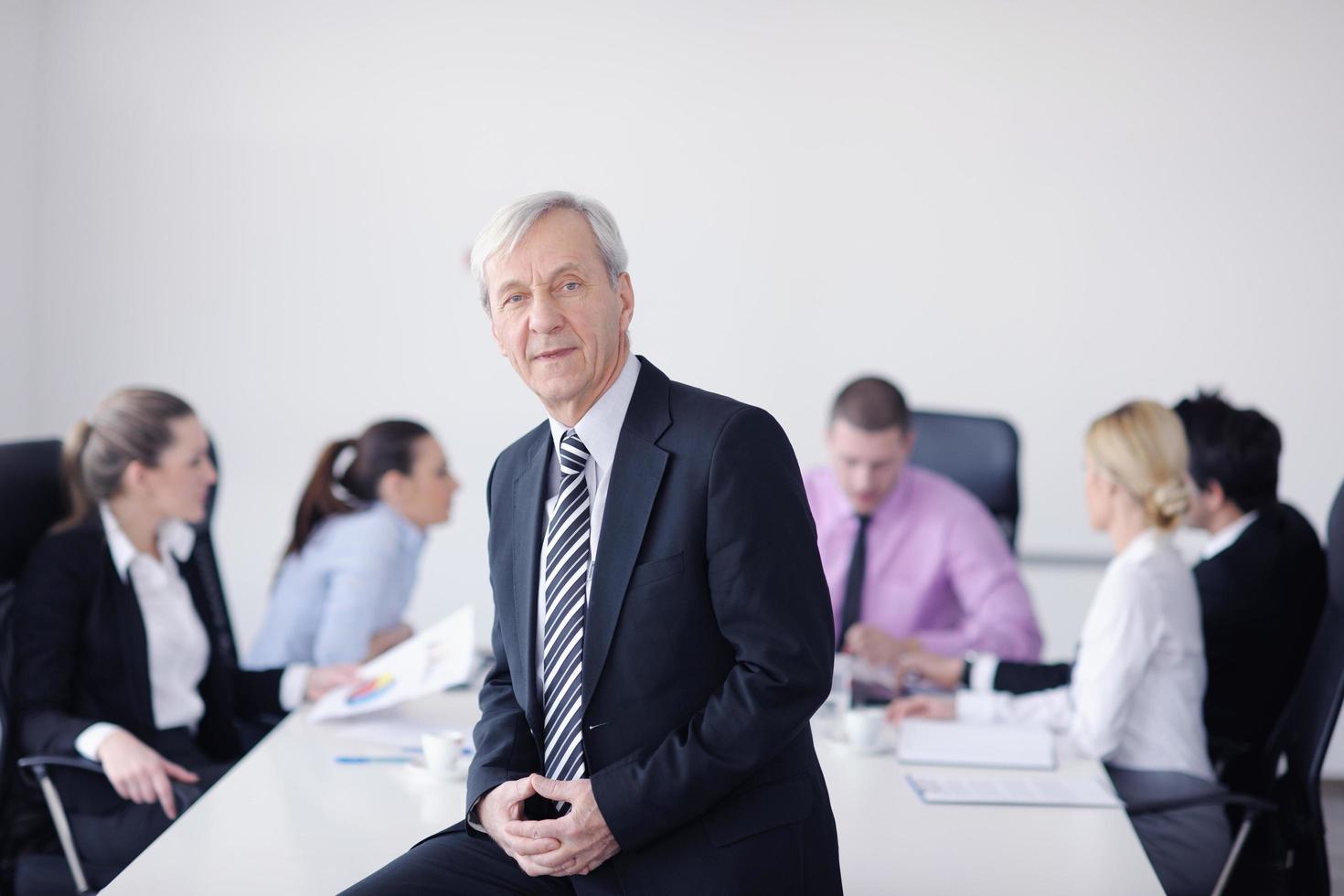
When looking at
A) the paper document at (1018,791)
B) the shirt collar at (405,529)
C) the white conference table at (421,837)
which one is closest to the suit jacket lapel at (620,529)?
the white conference table at (421,837)

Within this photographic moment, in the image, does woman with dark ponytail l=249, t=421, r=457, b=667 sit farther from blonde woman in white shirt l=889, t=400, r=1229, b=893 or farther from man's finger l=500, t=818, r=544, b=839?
man's finger l=500, t=818, r=544, b=839

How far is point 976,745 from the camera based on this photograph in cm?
254

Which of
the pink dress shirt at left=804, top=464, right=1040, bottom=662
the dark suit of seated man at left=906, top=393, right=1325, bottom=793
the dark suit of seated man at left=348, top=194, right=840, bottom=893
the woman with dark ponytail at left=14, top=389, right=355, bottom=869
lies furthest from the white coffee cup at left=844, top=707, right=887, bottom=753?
the pink dress shirt at left=804, top=464, right=1040, bottom=662

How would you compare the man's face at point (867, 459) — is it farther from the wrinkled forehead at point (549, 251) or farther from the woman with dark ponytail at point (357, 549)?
the wrinkled forehead at point (549, 251)

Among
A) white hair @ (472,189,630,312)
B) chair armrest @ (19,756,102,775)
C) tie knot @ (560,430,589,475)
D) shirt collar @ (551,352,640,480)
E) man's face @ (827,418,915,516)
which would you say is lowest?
chair armrest @ (19,756,102,775)

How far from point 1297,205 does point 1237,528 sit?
2069mm

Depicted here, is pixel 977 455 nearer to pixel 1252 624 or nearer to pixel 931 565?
pixel 931 565

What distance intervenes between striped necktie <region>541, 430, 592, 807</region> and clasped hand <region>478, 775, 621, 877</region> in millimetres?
52

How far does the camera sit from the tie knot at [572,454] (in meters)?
1.70

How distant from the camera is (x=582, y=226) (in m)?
1.64

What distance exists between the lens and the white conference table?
185 centimetres

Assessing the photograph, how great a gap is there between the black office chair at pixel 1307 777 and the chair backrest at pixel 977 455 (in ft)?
3.74

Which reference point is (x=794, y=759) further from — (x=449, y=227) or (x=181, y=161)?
(x=181, y=161)

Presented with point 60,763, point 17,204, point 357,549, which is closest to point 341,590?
point 357,549
